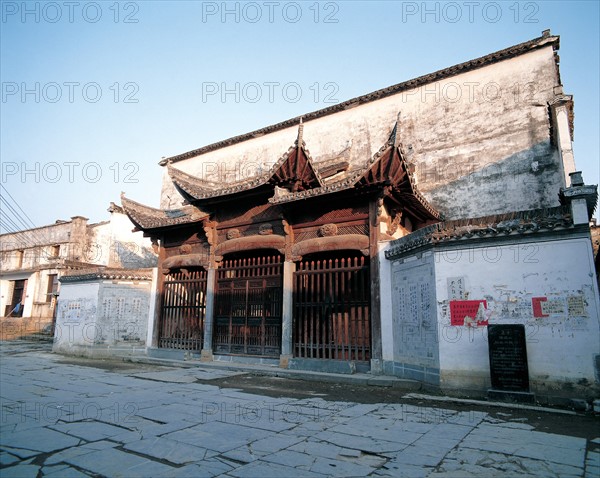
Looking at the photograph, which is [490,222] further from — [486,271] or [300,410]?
[300,410]

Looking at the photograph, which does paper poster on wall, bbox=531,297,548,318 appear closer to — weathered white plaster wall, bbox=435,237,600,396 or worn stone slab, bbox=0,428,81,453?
weathered white plaster wall, bbox=435,237,600,396

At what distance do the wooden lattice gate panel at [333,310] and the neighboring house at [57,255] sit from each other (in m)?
16.2

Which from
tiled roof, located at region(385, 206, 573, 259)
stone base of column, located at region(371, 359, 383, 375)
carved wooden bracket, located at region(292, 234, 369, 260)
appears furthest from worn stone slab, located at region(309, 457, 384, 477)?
carved wooden bracket, located at region(292, 234, 369, 260)

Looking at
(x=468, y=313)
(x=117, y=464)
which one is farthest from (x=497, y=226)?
(x=117, y=464)

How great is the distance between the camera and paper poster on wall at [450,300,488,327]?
6398 mm

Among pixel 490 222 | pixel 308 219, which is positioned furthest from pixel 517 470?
pixel 308 219

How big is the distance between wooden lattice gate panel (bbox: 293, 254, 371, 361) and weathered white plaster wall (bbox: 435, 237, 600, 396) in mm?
2178

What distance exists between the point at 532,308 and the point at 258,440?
4.64 m

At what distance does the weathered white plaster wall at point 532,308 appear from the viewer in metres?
5.68

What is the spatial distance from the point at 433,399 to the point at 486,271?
2.24m

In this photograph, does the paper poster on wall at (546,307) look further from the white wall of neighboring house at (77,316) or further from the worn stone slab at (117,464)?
the white wall of neighboring house at (77,316)

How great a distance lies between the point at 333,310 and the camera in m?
8.96

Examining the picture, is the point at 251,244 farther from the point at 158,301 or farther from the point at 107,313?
the point at 107,313

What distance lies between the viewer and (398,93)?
14609 mm
